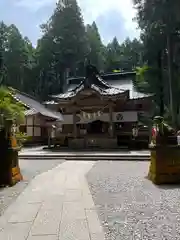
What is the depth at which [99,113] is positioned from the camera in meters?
21.8

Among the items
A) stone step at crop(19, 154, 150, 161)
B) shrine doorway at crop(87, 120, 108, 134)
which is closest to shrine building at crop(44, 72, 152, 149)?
shrine doorway at crop(87, 120, 108, 134)

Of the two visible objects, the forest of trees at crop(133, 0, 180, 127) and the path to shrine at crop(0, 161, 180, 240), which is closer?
the path to shrine at crop(0, 161, 180, 240)

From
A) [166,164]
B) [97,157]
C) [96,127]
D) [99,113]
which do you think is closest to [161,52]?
[99,113]

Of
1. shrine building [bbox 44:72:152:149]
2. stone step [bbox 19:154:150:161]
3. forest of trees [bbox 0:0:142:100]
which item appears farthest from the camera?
forest of trees [bbox 0:0:142:100]

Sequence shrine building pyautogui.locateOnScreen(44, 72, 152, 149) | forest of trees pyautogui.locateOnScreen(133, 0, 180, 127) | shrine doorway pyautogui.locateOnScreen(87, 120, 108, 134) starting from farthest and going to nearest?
shrine doorway pyautogui.locateOnScreen(87, 120, 108, 134) < forest of trees pyautogui.locateOnScreen(133, 0, 180, 127) < shrine building pyautogui.locateOnScreen(44, 72, 152, 149)

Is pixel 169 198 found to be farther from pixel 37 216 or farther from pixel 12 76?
pixel 12 76

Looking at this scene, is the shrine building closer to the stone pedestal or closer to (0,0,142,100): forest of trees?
the stone pedestal

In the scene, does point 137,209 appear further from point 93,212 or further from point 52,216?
point 52,216

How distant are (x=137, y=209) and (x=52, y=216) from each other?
143 centimetres

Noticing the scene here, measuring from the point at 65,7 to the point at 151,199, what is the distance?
48739mm

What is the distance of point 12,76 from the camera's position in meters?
46.9

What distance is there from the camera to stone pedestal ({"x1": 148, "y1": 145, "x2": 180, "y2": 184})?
7.22 meters

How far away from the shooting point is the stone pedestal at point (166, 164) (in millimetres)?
7219

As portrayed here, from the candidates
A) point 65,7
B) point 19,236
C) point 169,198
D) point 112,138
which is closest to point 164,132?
point 169,198
